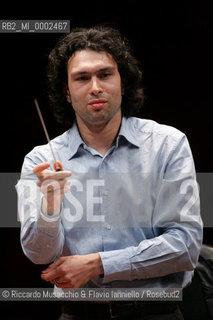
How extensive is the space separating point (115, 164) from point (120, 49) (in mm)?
472

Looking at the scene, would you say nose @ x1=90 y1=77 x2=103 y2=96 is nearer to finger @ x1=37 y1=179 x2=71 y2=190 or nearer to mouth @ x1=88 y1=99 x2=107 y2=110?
mouth @ x1=88 y1=99 x2=107 y2=110

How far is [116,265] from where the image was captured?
1.61 metres

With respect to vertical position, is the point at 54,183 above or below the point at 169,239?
above

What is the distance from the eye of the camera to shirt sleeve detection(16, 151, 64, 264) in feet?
5.16

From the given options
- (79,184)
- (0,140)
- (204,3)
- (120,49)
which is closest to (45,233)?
(79,184)

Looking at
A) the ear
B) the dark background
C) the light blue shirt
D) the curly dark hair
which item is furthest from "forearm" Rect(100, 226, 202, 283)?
the dark background

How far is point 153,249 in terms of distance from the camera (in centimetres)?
162

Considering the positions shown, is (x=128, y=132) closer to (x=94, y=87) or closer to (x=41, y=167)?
(x=94, y=87)

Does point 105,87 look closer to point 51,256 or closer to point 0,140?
point 51,256

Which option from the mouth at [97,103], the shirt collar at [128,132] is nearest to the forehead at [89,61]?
the mouth at [97,103]

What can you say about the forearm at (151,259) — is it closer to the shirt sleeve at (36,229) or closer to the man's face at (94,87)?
the shirt sleeve at (36,229)

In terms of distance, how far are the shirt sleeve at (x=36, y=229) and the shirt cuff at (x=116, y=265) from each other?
167mm

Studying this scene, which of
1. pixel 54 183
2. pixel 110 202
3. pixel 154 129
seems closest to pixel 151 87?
pixel 154 129

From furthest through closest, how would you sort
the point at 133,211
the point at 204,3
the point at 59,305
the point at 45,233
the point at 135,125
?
the point at 59,305 → the point at 204,3 → the point at 135,125 → the point at 133,211 → the point at 45,233
